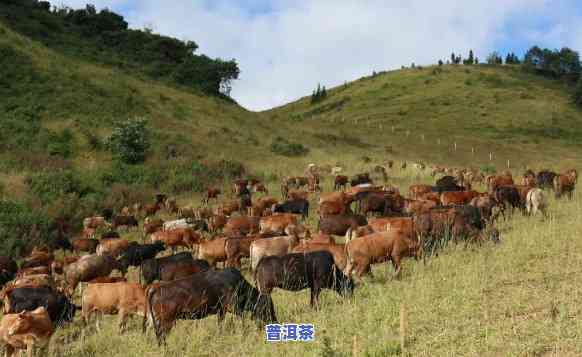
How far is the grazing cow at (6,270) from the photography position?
13.5 meters

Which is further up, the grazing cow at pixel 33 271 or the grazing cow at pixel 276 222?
the grazing cow at pixel 276 222

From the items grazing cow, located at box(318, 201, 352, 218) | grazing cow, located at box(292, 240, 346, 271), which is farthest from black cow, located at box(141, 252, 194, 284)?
grazing cow, located at box(318, 201, 352, 218)

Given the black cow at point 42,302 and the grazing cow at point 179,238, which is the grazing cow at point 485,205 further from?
the black cow at point 42,302

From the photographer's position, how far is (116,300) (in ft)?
31.1

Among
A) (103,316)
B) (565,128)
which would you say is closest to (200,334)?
(103,316)

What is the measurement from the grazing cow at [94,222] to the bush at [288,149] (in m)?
18.8

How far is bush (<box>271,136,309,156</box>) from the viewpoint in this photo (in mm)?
37719

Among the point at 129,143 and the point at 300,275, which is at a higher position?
the point at 129,143

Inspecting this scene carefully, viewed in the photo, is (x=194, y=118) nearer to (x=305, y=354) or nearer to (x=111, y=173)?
(x=111, y=173)

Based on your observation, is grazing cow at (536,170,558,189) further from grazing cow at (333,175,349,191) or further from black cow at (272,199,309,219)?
black cow at (272,199,309,219)

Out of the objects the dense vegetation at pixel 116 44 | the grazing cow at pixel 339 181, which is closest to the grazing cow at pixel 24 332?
the grazing cow at pixel 339 181

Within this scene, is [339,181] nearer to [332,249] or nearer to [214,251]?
[214,251]

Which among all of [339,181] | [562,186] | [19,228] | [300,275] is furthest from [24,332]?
[339,181]

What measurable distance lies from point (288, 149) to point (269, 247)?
26698 millimetres
